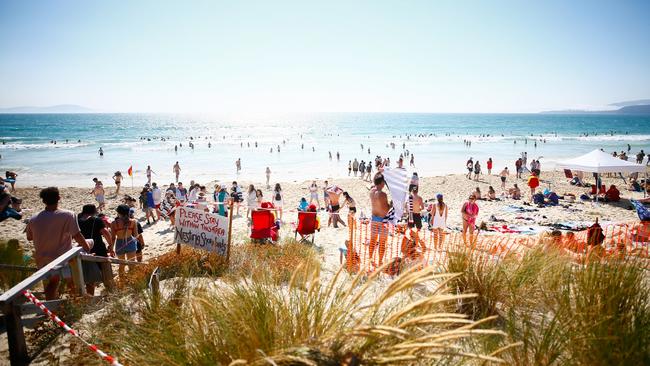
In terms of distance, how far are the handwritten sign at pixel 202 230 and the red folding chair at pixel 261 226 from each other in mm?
2725

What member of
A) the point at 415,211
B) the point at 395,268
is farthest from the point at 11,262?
the point at 415,211

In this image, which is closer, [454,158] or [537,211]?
[537,211]

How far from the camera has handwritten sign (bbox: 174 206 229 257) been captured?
257 inches

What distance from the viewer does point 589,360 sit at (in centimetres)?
254

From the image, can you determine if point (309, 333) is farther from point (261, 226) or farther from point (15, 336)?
point (261, 226)

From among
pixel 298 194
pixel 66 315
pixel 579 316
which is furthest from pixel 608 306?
pixel 298 194

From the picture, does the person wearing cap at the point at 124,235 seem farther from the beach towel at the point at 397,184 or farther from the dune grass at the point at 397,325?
the beach towel at the point at 397,184

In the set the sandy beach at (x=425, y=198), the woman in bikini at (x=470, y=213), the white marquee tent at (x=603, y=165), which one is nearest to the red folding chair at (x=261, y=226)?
the sandy beach at (x=425, y=198)

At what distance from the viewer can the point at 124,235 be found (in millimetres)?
7586

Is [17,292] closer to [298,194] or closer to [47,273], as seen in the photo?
[47,273]

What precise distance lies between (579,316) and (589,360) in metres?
0.41

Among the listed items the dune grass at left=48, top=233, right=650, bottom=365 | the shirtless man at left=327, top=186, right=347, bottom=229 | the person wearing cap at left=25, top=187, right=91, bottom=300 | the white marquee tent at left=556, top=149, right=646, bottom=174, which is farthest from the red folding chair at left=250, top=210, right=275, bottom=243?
the white marquee tent at left=556, top=149, right=646, bottom=174

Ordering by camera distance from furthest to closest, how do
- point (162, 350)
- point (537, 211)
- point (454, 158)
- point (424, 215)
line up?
point (454, 158) < point (537, 211) < point (424, 215) < point (162, 350)

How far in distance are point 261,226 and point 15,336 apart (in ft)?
20.8
